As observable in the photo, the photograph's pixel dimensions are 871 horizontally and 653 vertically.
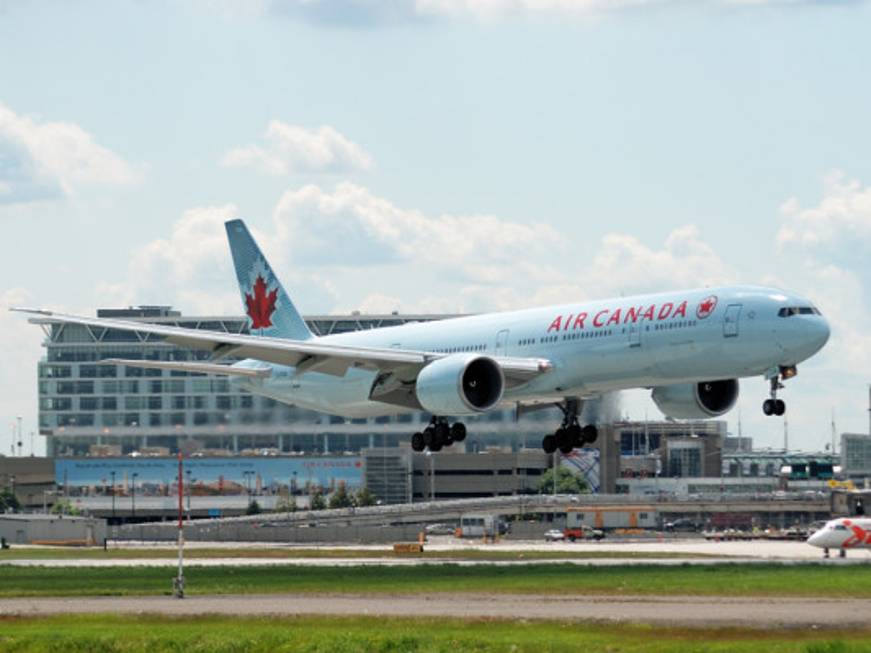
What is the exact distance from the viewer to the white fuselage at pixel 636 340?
66688mm

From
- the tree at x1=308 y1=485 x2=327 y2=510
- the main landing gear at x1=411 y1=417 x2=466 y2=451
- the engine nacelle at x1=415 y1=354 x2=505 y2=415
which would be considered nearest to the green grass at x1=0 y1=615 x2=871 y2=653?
the engine nacelle at x1=415 y1=354 x2=505 y2=415

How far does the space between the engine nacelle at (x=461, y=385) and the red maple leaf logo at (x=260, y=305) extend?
59.7 feet

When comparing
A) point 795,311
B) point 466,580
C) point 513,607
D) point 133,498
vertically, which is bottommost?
point 513,607

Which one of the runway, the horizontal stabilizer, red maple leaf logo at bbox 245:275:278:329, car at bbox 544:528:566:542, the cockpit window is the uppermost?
red maple leaf logo at bbox 245:275:278:329

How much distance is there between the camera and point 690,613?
49.6 meters

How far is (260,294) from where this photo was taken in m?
92.2

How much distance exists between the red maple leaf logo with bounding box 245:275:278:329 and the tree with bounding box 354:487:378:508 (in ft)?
319

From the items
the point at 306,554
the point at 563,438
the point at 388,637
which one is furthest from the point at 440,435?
the point at 388,637

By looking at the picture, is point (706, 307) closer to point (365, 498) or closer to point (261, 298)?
point (261, 298)

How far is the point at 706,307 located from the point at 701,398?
900 centimetres

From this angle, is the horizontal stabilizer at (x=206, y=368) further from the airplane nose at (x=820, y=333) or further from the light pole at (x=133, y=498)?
the light pole at (x=133, y=498)

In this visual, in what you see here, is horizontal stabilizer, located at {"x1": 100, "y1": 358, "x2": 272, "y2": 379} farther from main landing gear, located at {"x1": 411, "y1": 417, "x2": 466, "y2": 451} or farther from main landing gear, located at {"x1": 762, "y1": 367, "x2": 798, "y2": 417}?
main landing gear, located at {"x1": 762, "y1": 367, "x2": 798, "y2": 417}

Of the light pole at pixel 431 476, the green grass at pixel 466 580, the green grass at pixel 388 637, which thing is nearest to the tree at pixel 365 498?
the light pole at pixel 431 476

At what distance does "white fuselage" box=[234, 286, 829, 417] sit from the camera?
66688 mm
